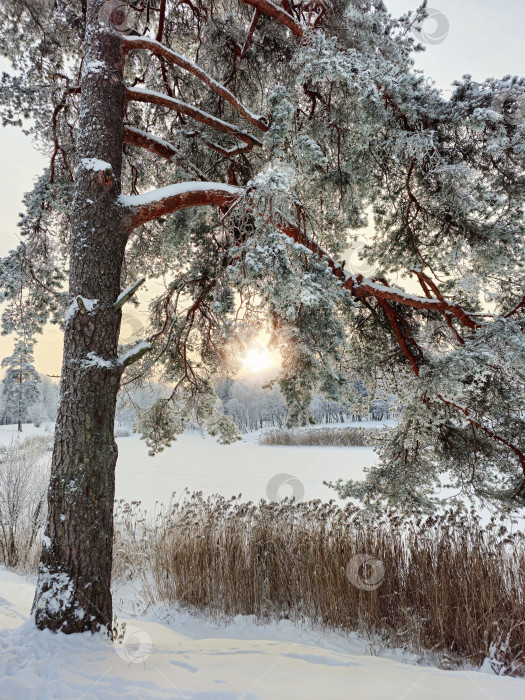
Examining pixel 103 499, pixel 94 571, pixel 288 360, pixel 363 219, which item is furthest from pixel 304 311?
pixel 363 219

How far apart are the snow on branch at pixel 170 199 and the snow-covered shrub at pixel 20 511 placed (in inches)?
194

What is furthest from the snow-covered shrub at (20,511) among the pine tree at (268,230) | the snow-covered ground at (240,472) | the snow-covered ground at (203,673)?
the snow-covered ground at (203,673)

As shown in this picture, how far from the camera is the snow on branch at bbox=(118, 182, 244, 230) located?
2760mm

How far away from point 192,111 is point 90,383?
108 inches

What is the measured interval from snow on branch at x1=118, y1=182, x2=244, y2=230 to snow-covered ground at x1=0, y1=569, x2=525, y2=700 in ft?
8.84

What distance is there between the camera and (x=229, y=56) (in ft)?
15.1

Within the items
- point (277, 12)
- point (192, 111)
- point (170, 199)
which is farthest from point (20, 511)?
point (277, 12)

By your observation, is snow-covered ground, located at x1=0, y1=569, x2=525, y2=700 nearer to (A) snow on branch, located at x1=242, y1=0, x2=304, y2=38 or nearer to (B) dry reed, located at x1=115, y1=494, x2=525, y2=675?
(B) dry reed, located at x1=115, y1=494, x2=525, y2=675

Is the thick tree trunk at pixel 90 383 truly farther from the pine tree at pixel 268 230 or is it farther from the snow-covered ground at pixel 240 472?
the snow-covered ground at pixel 240 472

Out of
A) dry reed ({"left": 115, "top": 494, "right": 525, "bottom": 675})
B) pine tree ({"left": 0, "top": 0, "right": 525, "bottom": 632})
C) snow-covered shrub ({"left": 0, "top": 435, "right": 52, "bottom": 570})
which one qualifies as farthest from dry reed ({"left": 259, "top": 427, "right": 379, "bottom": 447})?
dry reed ({"left": 115, "top": 494, "right": 525, "bottom": 675})

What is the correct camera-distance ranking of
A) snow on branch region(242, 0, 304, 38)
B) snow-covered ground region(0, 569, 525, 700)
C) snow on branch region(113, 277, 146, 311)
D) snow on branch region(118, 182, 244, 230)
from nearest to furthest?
snow-covered ground region(0, 569, 525, 700) → snow on branch region(113, 277, 146, 311) → snow on branch region(118, 182, 244, 230) → snow on branch region(242, 0, 304, 38)

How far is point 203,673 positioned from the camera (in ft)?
6.42

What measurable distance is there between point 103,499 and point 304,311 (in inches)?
80.0

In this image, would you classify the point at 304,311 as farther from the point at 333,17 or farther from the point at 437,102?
the point at 333,17
